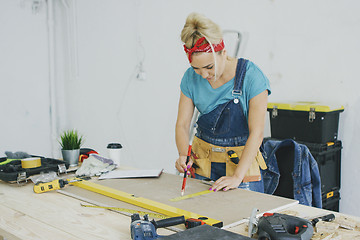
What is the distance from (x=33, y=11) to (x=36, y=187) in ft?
12.3

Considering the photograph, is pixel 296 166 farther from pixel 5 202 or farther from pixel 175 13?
pixel 175 13

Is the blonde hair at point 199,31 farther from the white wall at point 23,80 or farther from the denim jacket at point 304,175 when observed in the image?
the white wall at point 23,80

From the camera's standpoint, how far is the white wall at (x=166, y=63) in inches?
108

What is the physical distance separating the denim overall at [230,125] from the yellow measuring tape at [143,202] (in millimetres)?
535

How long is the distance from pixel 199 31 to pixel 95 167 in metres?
0.93

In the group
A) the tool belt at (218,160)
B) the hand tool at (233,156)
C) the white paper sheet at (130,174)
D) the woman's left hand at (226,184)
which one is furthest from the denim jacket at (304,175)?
the white paper sheet at (130,174)

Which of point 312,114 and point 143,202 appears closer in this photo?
point 143,202

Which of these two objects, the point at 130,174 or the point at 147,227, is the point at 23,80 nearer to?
the point at 130,174

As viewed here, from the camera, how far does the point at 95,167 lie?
207 cm

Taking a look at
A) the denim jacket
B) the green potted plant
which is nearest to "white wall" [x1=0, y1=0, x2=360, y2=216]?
the denim jacket

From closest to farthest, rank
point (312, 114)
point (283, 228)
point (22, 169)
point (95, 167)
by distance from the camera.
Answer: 1. point (283, 228)
2. point (22, 169)
3. point (95, 167)
4. point (312, 114)

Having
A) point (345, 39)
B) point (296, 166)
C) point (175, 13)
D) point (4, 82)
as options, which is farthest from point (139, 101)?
point (296, 166)

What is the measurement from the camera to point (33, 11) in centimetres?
485

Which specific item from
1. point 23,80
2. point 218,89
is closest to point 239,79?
point 218,89
